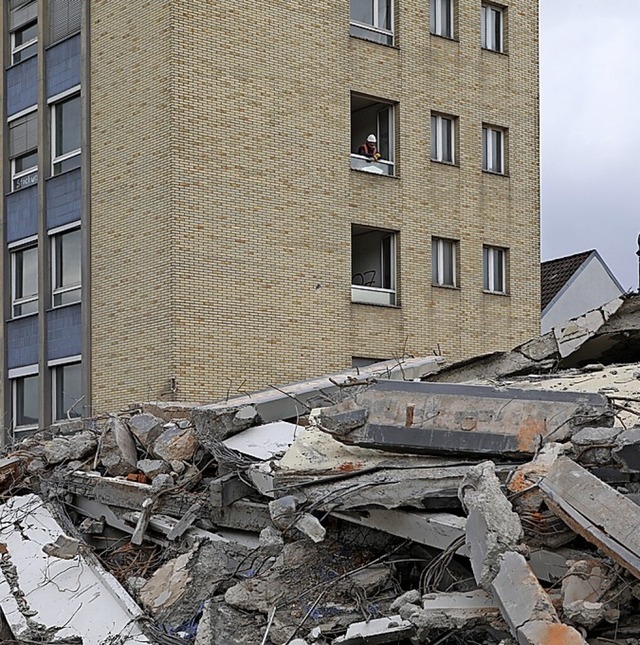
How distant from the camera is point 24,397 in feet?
72.3

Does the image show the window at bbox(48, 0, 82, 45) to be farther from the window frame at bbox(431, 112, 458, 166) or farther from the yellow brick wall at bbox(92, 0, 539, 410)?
the window frame at bbox(431, 112, 458, 166)

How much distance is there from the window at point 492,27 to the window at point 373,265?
5.14 meters

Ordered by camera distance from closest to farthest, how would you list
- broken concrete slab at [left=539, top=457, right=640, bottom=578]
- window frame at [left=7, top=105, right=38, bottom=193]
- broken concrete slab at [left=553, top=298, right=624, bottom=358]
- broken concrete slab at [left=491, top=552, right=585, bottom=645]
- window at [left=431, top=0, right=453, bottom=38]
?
broken concrete slab at [left=491, top=552, right=585, bottom=645]
broken concrete slab at [left=539, top=457, right=640, bottom=578]
broken concrete slab at [left=553, top=298, right=624, bottom=358]
window frame at [left=7, top=105, right=38, bottom=193]
window at [left=431, top=0, right=453, bottom=38]

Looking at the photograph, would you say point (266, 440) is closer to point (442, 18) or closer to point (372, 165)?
point (372, 165)

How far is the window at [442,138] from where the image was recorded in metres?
22.1

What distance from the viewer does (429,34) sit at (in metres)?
21.9

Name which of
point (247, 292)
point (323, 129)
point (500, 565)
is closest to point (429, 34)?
point (323, 129)

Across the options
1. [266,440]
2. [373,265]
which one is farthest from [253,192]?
[266,440]

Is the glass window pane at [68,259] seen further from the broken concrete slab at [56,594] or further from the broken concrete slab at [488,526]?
the broken concrete slab at [488,526]

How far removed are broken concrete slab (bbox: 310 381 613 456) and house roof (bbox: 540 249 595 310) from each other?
843 inches

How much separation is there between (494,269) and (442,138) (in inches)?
118

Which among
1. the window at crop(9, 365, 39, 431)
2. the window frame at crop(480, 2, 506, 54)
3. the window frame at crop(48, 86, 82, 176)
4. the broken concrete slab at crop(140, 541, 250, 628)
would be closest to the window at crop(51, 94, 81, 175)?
the window frame at crop(48, 86, 82, 176)

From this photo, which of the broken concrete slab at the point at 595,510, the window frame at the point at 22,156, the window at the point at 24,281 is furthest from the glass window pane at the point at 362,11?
the broken concrete slab at the point at 595,510

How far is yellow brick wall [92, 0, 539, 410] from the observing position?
18594 millimetres
